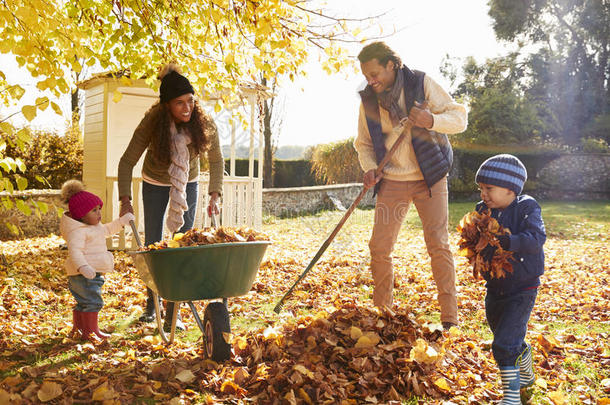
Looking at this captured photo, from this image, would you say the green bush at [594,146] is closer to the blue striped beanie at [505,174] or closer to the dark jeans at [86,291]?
the blue striped beanie at [505,174]

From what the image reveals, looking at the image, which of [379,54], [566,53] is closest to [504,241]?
[379,54]

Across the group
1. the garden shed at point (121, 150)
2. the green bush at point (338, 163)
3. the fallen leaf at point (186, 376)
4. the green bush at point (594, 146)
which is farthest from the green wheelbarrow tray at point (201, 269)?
the green bush at point (594, 146)

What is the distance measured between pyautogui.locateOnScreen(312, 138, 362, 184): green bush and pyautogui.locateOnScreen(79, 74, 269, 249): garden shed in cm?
799

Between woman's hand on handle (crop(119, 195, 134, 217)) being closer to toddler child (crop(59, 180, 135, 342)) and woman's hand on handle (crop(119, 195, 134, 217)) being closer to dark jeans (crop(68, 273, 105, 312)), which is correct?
toddler child (crop(59, 180, 135, 342))

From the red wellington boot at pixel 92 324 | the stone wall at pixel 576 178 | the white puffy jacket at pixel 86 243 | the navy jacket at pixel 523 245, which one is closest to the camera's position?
the navy jacket at pixel 523 245

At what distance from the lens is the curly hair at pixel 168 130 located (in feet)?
12.5

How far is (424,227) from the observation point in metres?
3.56

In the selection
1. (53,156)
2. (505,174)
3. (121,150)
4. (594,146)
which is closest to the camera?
(505,174)

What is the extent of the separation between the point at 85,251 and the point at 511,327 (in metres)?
2.74

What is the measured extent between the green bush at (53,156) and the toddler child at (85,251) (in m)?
7.89

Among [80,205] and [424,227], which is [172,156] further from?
[424,227]

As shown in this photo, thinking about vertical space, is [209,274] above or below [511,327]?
above

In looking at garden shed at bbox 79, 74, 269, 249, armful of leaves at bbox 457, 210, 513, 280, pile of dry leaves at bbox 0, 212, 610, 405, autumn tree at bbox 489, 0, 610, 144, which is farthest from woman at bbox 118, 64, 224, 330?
autumn tree at bbox 489, 0, 610, 144

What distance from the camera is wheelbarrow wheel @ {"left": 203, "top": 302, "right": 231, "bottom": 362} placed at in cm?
304
